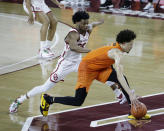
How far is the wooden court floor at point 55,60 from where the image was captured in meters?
6.84

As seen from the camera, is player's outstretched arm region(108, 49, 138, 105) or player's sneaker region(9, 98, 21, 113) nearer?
player's outstretched arm region(108, 49, 138, 105)

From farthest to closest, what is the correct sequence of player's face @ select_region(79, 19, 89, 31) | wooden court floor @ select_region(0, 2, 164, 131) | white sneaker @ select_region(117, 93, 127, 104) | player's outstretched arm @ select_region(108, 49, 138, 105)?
wooden court floor @ select_region(0, 2, 164, 131)
white sneaker @ select_region(117, 93, 127, 104)
player's face @ select_region(79, 19, 89, 31)
player's outstretched arm @ select_region(108, 49, 138, 105)

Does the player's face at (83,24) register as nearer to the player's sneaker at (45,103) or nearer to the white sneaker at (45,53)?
the player's sneaker at (45,103)

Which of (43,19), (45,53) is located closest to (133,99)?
(45,53)

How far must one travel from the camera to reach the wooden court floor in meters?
6.84

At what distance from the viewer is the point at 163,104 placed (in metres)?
6.85

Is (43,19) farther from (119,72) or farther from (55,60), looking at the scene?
(119,72)

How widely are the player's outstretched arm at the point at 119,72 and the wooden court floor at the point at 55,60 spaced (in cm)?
143

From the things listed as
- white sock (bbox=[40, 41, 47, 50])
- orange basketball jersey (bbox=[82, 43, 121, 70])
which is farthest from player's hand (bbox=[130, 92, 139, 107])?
white sock (bbox=[40, 41, 47, 50])

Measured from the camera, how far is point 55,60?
9.43m

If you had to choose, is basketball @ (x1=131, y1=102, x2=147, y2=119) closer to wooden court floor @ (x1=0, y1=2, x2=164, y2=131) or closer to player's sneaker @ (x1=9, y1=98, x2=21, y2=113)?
wooden court floor @ (x1=0, y1=2, x2=164, y2=131)

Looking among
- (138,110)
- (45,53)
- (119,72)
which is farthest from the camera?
(45,53)

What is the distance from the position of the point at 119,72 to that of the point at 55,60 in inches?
169

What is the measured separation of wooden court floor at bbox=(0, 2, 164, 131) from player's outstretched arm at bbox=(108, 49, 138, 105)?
143cm
